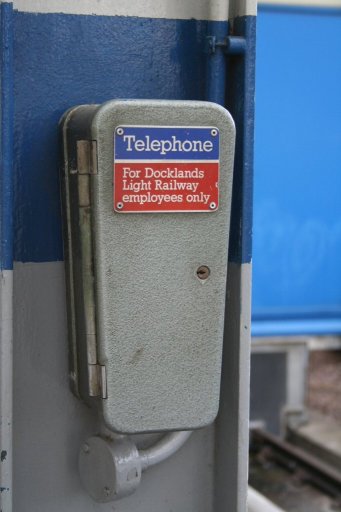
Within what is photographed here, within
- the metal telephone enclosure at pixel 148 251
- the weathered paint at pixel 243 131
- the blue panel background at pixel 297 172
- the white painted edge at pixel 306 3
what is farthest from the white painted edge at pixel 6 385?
the white painted edge at pixel 306 3

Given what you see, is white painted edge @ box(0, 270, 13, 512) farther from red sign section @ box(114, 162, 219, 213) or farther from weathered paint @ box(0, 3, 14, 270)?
red sign section @ box(114, 162, 219, 213)

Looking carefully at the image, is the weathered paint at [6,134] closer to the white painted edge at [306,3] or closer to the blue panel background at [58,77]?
the blue panel background at [58,77]

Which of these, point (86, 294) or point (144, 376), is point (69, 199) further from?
point (144, 376)

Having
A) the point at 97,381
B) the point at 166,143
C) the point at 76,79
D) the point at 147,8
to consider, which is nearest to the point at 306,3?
the point at 147,8

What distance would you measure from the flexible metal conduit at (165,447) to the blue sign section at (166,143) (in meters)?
0.67

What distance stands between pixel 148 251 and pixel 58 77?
0.45 meters

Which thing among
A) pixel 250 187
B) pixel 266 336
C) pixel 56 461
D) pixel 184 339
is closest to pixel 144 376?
pixel 184 339

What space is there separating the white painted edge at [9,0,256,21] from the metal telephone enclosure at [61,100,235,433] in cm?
24

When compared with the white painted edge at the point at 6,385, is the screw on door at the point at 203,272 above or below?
above

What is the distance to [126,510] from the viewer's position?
2301 millimetres

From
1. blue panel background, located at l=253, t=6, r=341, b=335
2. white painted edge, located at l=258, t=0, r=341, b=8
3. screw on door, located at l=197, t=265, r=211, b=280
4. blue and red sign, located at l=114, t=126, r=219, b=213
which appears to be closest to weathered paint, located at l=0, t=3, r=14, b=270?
blue and red sign, located at l=114, t=126, r=219, b=213

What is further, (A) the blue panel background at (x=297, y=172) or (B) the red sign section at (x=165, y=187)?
(A) the blue panel background at (x=297, y=172)

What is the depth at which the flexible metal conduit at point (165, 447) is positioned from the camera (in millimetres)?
2203

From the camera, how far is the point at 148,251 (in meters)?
2.00
